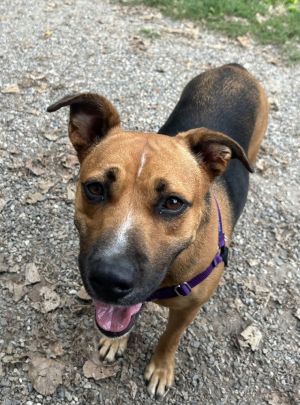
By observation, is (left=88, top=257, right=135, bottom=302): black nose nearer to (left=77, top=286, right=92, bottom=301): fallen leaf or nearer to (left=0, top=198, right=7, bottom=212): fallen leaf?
(left=77, top=286, right=92, bottom=301): fallen leaf

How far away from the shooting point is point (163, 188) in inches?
111

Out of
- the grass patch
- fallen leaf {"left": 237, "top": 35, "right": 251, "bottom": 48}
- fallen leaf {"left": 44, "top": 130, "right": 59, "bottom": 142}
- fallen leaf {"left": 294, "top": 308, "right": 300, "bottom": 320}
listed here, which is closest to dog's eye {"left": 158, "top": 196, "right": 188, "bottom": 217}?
fallen leaf {"left": 294, "top": 308, "right": 300, "bottom": 320}

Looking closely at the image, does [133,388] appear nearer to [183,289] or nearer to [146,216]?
[183,289]

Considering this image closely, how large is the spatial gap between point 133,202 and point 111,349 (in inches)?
75.2

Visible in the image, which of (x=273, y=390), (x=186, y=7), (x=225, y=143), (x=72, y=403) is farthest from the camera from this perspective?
(x=186, y=7)

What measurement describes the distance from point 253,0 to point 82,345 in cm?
882

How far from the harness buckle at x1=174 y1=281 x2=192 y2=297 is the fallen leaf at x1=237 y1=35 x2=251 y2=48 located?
6.85 meters

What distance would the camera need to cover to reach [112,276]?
258 cm

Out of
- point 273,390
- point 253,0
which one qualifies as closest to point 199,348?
point 273,390

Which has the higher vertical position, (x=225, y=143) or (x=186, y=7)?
(x=225, y=143)

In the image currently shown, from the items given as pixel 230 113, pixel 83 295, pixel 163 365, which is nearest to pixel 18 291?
pixel 83 295

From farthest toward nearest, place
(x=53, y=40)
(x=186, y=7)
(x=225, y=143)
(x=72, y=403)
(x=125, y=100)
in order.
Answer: (x=186, y=7)
(x=53, y=40)
(x=125, y=100)
(x=72, y=403)
(x=225, y=143)

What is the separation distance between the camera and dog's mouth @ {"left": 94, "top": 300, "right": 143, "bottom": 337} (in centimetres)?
322

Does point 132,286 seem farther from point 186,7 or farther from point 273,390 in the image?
point 186,7
